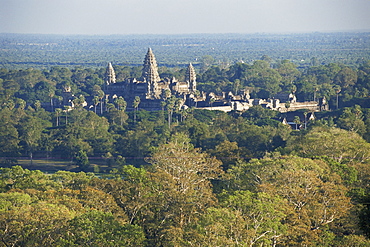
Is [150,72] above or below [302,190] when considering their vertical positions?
below

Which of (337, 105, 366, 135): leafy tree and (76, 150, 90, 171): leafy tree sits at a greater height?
(337, 105, 366, 135): leafy tree

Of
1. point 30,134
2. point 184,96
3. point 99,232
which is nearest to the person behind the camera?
point 99,232

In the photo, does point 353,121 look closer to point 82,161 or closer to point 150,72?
point 82,161

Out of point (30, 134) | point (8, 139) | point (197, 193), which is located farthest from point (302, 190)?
point (8, 139)

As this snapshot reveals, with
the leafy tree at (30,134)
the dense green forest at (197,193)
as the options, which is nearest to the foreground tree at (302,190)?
the dense green forest at (197,193)

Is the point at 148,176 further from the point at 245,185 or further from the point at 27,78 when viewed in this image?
the point at 27,78

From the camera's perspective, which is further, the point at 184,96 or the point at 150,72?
the point at 150,72

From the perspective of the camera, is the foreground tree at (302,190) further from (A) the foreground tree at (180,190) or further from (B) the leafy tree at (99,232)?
(B) the leafy tree at (99,232)

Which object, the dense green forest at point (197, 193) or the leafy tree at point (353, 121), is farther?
the leafy tree at point (353, 121)

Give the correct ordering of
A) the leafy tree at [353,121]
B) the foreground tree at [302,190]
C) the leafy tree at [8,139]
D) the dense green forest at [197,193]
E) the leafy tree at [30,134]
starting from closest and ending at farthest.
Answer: the dense green forest at [197,193] → the foreground tree at [302,190] → the leafy tree at [353,121] → the leafy tree at [8,139] → the leafy tree at [30,134]

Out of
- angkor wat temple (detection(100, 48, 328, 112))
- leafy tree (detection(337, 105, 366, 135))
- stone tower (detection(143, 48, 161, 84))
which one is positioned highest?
stone tower (detection(143, 48, 161, 84))

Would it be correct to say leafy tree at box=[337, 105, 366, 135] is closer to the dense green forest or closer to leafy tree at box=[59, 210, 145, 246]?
the dense green forest

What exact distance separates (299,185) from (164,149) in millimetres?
14290

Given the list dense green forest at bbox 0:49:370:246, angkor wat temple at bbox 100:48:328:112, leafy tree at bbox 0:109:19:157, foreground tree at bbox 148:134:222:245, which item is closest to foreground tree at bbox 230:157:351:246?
dense green forest at bbox 0:49:370:246
